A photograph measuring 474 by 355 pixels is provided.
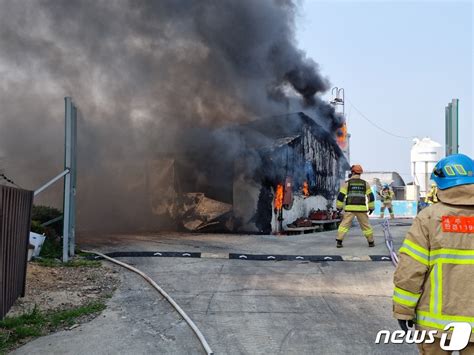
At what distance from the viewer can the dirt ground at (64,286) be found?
16.2 ft

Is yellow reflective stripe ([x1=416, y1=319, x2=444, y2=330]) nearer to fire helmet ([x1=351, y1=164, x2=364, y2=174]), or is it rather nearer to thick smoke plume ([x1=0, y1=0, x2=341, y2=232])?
fire helmet ([x1=351, y1=164, x2=364, y2=174])

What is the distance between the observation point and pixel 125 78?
1097 cm

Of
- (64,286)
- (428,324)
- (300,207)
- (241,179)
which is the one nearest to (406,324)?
(428,324)

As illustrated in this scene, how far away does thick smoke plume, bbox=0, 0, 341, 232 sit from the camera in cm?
1037

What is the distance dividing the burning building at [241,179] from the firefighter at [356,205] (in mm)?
2744

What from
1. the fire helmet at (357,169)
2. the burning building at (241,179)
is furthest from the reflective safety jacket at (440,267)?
the burning building at (241,179)

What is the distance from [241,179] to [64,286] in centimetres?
598

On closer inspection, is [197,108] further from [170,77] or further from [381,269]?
[381,269]

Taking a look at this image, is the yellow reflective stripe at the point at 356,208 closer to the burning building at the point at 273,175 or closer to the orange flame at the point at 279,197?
the burning building at the point at 273,175

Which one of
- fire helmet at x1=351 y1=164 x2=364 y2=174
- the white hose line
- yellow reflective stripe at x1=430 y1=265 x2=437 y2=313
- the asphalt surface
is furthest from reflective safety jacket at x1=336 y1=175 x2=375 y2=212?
yellow reflective stripe at x1=430 y1=265 x2=437 y2=313

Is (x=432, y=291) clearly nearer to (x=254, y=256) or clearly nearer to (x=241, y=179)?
(x=254, y=256)

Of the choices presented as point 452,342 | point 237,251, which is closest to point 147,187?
point 237,251

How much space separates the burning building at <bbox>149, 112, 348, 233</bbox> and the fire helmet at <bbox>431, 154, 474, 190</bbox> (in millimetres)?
8385

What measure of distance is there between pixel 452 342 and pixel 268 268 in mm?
4594
